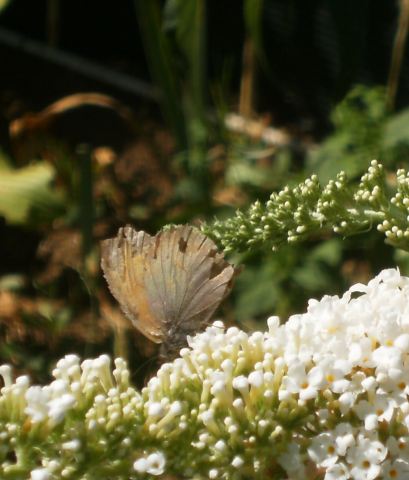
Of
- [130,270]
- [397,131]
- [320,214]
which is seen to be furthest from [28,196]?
[320,214]

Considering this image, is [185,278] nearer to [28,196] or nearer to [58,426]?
[58,426]

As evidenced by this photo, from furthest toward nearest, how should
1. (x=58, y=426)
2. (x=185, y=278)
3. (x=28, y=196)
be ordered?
1. (x=28, y=196)
2. (x=185, y=278)
3. (x=58, y=426)

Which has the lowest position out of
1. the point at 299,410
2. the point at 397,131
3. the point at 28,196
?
the point at 28,196

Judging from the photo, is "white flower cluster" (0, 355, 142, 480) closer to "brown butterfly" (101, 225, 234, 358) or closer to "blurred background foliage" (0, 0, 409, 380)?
"brown butterfly" (101, 225, 234, 358)

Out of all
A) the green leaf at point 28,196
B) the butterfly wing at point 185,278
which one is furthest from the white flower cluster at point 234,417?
the green leaf at point 28,196

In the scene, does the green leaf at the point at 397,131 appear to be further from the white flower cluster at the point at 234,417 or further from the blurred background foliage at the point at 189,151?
the white flower cluster at the point at 234,417

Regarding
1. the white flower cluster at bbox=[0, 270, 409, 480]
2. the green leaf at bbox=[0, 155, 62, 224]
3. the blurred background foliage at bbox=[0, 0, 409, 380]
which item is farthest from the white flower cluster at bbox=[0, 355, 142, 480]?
the green leaf at bbox=[0, 155, 62, 224]
